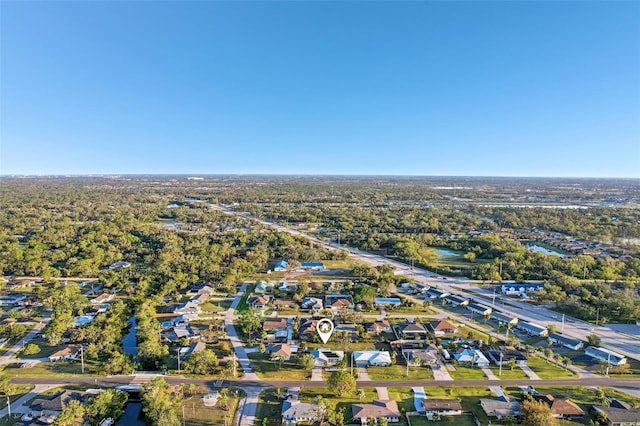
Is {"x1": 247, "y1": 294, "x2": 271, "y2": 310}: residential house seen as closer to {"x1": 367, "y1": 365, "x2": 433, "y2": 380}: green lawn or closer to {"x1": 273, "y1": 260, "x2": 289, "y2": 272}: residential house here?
{"x1": 273, "y1": 260, "x2": 289, "y2": 272}: residential house

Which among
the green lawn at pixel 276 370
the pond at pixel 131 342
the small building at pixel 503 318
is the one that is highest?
the small building at pixel 503 318

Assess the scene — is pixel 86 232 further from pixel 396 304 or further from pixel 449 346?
pixel 449 346

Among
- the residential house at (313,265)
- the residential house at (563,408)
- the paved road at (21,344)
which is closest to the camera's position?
the residential house at (563,408)

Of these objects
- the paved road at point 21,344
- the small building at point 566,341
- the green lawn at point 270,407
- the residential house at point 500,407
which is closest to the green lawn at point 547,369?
the small building at point 566,341

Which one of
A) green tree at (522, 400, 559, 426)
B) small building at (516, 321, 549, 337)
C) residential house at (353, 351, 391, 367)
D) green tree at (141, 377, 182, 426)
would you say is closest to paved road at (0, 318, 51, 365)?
green tree at (141, 377, 182, 426)

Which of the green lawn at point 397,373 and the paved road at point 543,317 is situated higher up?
the paved road at point 543,317

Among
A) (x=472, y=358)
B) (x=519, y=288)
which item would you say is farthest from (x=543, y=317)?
(x=472, y=358)

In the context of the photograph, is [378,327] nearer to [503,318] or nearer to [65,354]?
[503,318]

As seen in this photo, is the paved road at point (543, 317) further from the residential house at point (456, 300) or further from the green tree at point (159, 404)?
the green tree at point (159, 404)
